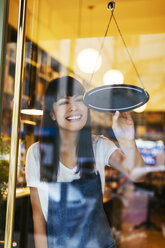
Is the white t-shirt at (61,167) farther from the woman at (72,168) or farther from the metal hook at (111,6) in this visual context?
the metal hook at (111,6)

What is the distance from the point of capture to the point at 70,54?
207cm

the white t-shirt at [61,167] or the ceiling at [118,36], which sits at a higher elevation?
the ceiling at [118,36]

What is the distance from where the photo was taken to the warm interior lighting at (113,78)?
1.69 m

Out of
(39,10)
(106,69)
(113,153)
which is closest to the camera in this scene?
(113,153)

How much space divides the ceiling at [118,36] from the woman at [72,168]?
21cm

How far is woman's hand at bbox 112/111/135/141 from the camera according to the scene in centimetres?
165

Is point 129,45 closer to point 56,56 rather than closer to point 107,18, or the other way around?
point 107,18

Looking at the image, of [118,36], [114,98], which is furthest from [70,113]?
[118,36]

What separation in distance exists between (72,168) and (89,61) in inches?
29.8

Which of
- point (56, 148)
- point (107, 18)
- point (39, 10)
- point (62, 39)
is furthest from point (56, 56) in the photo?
point (56, 148)

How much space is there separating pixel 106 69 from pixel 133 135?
0.47 m

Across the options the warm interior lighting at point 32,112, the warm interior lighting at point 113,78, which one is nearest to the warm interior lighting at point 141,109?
the warm interior lighting at point 113,78

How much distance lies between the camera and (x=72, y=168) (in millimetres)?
1710

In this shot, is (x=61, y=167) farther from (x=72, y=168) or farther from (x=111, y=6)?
(x=111, y=6)
